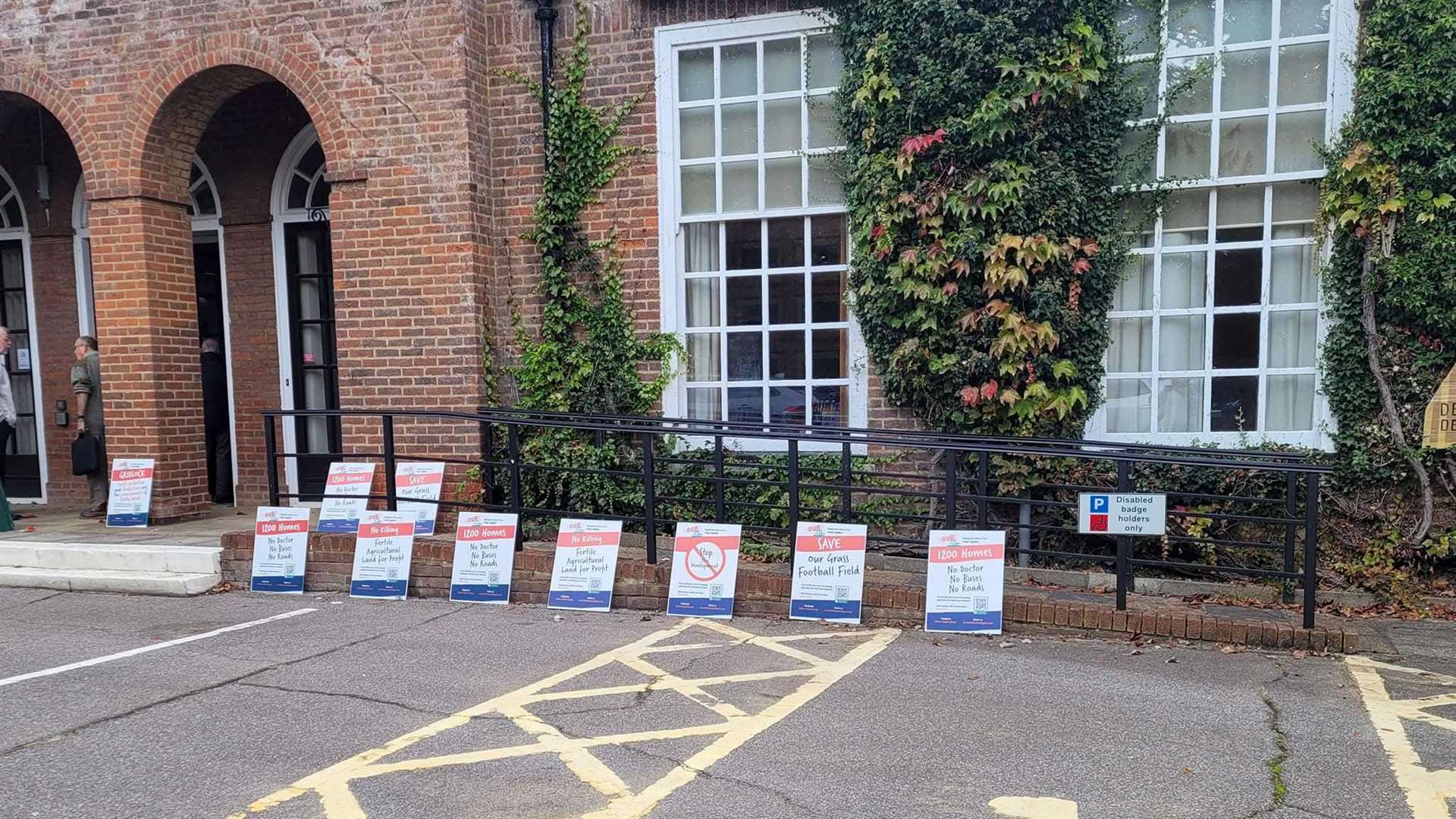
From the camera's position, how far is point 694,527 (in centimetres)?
641

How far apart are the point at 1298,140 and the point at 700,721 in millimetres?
5834

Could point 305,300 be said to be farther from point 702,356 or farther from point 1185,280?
point 1185,280

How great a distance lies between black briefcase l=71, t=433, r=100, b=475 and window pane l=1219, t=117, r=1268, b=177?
9.73m

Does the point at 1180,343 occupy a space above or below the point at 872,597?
above

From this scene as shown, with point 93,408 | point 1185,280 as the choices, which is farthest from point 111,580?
point 1185,280

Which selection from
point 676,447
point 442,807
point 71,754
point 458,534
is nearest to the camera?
point 442,807

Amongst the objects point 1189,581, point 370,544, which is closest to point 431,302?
point 370,544

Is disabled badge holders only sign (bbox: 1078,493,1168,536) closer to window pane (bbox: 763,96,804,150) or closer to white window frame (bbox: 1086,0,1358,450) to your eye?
white window frame (bbox: 1086,0,1358,450)

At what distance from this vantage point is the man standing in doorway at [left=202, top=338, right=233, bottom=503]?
395 inches

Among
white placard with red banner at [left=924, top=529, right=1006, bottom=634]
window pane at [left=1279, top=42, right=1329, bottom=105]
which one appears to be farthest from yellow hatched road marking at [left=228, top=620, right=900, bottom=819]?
window pane at [left=1279, top=42, right=1329, bottom=105]

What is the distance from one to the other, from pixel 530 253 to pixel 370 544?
111 inches

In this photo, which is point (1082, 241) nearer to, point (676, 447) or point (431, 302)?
point (676, 447)

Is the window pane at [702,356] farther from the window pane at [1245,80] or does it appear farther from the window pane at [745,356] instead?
the window pane at [1245,80]

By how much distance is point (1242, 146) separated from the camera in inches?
285
